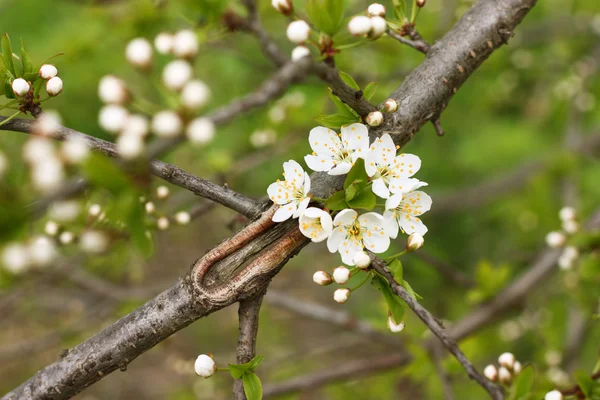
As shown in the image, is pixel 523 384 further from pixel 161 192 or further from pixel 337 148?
pixel 161 192

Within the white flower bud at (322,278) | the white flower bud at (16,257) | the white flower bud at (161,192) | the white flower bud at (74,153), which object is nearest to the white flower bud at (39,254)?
the white flower bud at (16,257)

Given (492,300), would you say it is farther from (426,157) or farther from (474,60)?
(426,157)

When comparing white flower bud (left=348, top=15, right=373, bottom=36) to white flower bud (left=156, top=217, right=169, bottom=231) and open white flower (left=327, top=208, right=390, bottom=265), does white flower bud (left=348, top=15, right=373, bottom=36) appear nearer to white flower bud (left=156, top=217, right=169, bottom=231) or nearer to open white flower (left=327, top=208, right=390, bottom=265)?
open white flower (left=327, top=208, right=390, bottom=265)

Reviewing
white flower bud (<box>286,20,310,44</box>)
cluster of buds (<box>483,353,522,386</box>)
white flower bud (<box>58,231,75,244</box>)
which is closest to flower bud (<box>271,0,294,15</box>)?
white flower bud (<box>286,20,310,44</box>)

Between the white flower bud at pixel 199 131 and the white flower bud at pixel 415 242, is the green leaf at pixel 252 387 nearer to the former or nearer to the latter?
the white flower bud at pixel 415 242

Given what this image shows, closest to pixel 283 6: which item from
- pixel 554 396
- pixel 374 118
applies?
pixel 374 118

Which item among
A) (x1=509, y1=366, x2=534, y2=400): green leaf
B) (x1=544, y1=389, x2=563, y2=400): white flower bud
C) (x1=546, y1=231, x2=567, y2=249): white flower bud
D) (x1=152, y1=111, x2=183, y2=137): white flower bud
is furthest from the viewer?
(x1=546, y1=231, x2=567, y2=249): white flower bud
